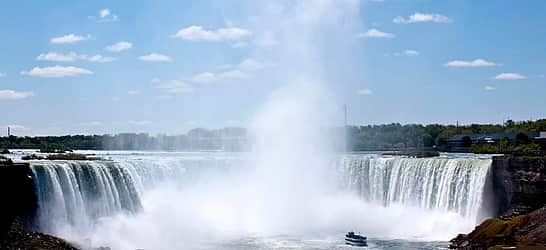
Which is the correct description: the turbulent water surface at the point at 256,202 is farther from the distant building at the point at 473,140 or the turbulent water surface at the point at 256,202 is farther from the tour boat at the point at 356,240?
the distant building at the point at 473,140

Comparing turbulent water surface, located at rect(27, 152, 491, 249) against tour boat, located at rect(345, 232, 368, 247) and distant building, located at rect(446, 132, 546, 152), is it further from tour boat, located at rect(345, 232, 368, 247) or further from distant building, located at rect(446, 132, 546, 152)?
distant building, located at rect(446, 132, 546, 152)

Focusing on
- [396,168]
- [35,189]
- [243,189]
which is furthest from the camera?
[243,189]

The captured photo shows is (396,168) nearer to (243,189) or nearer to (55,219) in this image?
(243,189)

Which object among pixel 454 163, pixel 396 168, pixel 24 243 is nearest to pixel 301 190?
pixel 396 168

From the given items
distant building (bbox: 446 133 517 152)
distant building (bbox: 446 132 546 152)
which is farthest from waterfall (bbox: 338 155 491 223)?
distant building (bbox: 446 133 517 152)

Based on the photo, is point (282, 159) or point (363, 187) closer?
point (363, 187)

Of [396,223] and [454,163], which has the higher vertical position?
[454,163]

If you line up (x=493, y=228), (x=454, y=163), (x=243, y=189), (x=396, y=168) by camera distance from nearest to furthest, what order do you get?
1. (x=493, y=228)
2. (x=454, y=163)
3. (x=396, y=168)
4. (x=243, y=189)
